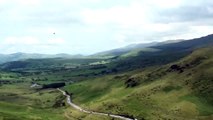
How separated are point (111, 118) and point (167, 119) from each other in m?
27.9

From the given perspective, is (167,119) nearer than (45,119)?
Yes

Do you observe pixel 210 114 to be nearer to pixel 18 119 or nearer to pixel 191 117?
pixel 191 117

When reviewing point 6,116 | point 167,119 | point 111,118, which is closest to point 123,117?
point 111,118

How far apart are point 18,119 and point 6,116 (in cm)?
822

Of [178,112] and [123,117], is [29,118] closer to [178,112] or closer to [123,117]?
[123,117]

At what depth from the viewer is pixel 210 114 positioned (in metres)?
198

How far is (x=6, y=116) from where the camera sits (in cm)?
19288

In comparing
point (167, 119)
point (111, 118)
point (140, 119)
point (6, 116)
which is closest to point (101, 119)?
point (111, 118)

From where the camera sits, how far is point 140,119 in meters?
193

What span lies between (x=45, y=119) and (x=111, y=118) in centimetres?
3336

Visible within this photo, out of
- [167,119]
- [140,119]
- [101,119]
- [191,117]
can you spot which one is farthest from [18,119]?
[191,117]

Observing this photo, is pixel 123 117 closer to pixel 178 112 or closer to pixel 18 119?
pixel 178 112

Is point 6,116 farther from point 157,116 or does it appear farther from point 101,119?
point 157,116

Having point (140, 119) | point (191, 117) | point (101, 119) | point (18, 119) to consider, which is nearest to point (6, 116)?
point (18, 119)
